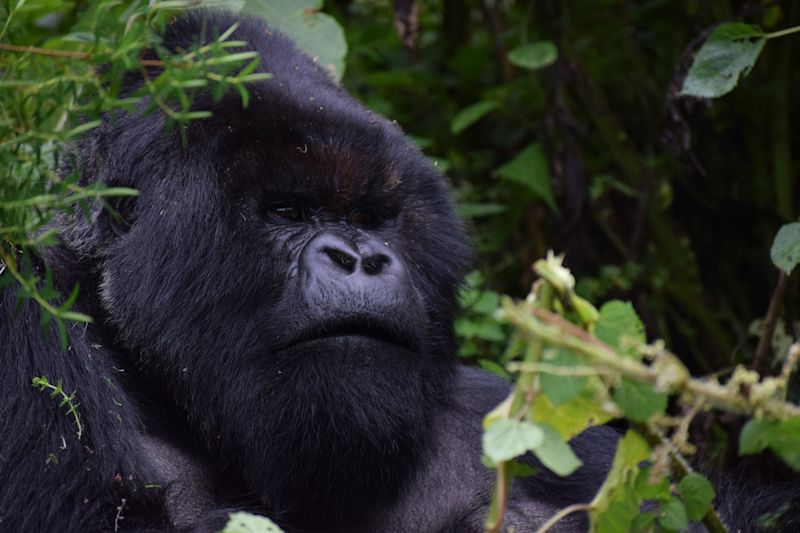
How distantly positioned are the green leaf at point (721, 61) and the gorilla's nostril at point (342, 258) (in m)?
1.03

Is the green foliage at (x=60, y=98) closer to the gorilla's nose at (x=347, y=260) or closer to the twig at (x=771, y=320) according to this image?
the gorilla's nose at (x=347, y=260)

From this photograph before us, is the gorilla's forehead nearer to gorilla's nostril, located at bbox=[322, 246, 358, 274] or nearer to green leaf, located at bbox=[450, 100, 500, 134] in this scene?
gorilla's nostril, located at bbox=[322, 246, 358, 274]

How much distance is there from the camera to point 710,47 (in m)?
3.05

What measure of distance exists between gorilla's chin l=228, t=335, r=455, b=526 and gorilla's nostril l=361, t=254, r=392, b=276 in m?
0.17

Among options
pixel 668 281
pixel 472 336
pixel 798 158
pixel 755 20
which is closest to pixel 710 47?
pixel 755 20

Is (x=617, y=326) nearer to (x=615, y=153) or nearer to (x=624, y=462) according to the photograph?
(x=624, y=462)

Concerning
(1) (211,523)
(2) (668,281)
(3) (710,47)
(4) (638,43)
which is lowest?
(2) (668,281)

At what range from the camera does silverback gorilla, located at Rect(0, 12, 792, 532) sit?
2422 mm

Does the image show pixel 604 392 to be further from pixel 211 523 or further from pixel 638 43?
pixel 638 43

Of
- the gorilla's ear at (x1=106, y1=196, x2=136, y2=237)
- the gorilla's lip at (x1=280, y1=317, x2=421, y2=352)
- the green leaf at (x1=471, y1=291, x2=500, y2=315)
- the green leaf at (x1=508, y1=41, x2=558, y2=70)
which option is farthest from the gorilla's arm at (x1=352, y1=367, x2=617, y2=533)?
the green leaf at (x1=508, y1=41, x2=558, y2=70)

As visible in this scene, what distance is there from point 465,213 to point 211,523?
2.28 meters

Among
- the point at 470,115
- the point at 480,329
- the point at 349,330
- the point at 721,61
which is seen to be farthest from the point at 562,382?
the point at 470,115

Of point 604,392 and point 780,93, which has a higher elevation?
point 604,392

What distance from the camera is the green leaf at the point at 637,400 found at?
1.74m
